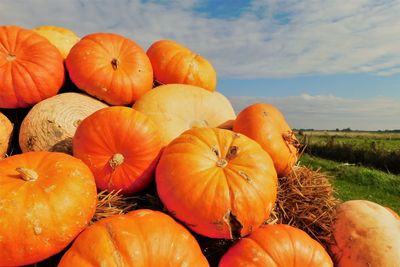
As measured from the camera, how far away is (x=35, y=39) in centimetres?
390

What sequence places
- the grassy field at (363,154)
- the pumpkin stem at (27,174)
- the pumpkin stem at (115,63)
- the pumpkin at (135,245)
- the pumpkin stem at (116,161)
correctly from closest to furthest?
the pumpkin at (135,245), the pumpkin stem at (27,174), the pumpkin stem at (116,161), the pumpkin stem at (115,63), the grassy field at (363,154)

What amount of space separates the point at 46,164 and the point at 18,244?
→ 56 cm

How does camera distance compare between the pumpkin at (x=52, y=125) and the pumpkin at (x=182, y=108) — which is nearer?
the pumpkin at (x=52, y=125)

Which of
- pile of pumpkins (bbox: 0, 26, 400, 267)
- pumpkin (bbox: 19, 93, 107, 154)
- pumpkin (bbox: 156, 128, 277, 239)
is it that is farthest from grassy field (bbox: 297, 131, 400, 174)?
pumpkin (bbox: 156, 128, 277, 239)

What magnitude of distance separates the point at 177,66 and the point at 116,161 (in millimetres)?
1872

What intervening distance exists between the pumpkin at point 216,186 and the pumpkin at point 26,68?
5.72 feet

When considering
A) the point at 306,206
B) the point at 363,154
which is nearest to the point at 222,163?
the point at 306,206

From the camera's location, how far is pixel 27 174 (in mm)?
2344

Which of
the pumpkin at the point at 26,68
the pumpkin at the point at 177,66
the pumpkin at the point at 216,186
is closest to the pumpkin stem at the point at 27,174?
the pumpkin at the point at 216,186

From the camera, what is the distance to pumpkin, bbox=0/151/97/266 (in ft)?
7.13

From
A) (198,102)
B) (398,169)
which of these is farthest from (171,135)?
(398,169)

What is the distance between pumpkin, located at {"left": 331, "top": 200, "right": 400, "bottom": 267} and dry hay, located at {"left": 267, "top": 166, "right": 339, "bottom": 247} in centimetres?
10

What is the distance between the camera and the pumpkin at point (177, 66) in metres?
4.40

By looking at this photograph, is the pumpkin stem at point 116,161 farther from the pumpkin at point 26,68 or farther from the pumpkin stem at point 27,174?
the pumpkin at point 26,68
